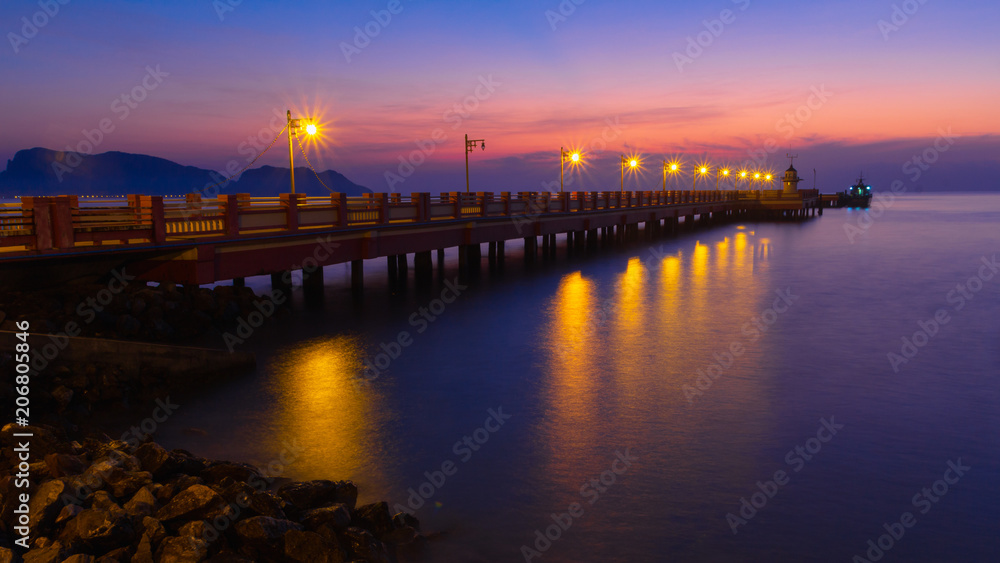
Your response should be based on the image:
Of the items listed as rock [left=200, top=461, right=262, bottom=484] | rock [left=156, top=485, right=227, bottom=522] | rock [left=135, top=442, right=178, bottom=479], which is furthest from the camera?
rock [left=200, top=461, right=262, bottom=484]

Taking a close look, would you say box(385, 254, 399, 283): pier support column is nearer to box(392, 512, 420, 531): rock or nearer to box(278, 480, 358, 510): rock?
box(278, 480, 358, 510): rock

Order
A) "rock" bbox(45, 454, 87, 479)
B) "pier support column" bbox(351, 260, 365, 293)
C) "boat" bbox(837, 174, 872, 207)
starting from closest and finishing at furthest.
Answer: "rock" bbox(45, 454, 87, 479), "pier support column" bbox(351, 260, 365, 293), "boat" bbox(837, 174, 872, 207)

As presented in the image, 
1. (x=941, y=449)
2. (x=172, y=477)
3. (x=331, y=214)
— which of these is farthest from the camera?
(x=331, y=214)

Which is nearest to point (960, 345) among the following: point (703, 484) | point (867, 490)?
point (867, 490)

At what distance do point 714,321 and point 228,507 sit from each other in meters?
15.9

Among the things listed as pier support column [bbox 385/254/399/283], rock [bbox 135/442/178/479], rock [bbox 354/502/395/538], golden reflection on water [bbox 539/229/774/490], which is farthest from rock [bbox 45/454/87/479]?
pier support column [bbox 385/254/399/283]

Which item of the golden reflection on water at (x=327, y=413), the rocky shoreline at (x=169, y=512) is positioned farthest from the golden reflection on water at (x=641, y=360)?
the rocky shoreline at (x=169, y=512)

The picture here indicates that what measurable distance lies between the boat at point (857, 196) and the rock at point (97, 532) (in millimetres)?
159594

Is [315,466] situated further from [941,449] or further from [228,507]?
[941,449]

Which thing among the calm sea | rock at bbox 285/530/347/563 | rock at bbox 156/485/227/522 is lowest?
the calm sea

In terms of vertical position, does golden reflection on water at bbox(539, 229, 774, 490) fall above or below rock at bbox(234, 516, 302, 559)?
below

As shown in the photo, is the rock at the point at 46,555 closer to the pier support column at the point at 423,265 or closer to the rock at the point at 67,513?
the rock at the point at 67,513

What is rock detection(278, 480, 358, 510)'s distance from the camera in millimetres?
6941

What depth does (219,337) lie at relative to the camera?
1552 centimetres
